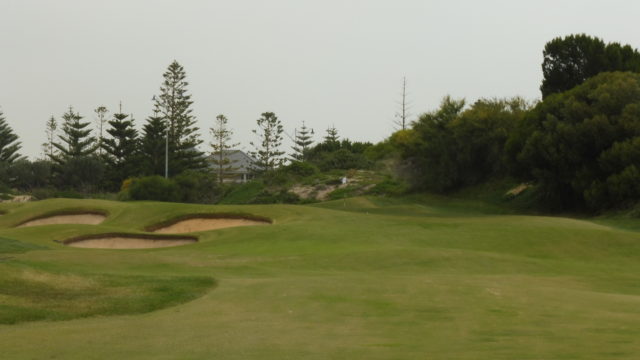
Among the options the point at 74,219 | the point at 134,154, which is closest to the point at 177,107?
the point at 134,154

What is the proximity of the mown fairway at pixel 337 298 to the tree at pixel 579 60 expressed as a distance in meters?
25.5

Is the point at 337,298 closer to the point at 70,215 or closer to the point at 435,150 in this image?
the point at 70,215

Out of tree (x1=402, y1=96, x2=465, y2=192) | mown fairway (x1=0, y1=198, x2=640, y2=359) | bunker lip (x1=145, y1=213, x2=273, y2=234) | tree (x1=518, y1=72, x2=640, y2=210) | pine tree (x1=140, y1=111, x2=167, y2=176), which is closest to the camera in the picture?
mown fairway (x1=0, y1=198, x2=640, y2=359)

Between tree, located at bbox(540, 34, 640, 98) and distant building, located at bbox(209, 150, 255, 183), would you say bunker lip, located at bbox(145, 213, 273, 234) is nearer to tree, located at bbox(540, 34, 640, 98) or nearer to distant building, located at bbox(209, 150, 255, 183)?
tree, located at bbox(540, 34, 640, 98)

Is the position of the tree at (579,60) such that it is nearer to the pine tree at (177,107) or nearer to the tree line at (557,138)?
the tree line at (557,138)

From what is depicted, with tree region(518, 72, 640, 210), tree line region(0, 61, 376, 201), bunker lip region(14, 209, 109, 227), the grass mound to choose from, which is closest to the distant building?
tree line region(0, 61, 376, 201)

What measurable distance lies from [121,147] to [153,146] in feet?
18.2

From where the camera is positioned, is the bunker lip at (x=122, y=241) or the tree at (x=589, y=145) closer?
the bunker lip at (x=122, y=241)

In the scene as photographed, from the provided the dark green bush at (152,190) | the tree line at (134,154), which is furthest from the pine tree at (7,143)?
the dark green bush at (152,190)

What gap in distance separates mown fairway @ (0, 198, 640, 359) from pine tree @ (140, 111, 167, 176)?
56.7m

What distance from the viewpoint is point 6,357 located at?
7.61 m

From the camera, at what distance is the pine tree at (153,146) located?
7969 cm

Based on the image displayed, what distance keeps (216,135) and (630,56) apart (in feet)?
177

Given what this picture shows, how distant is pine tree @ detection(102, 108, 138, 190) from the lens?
82.4 m
